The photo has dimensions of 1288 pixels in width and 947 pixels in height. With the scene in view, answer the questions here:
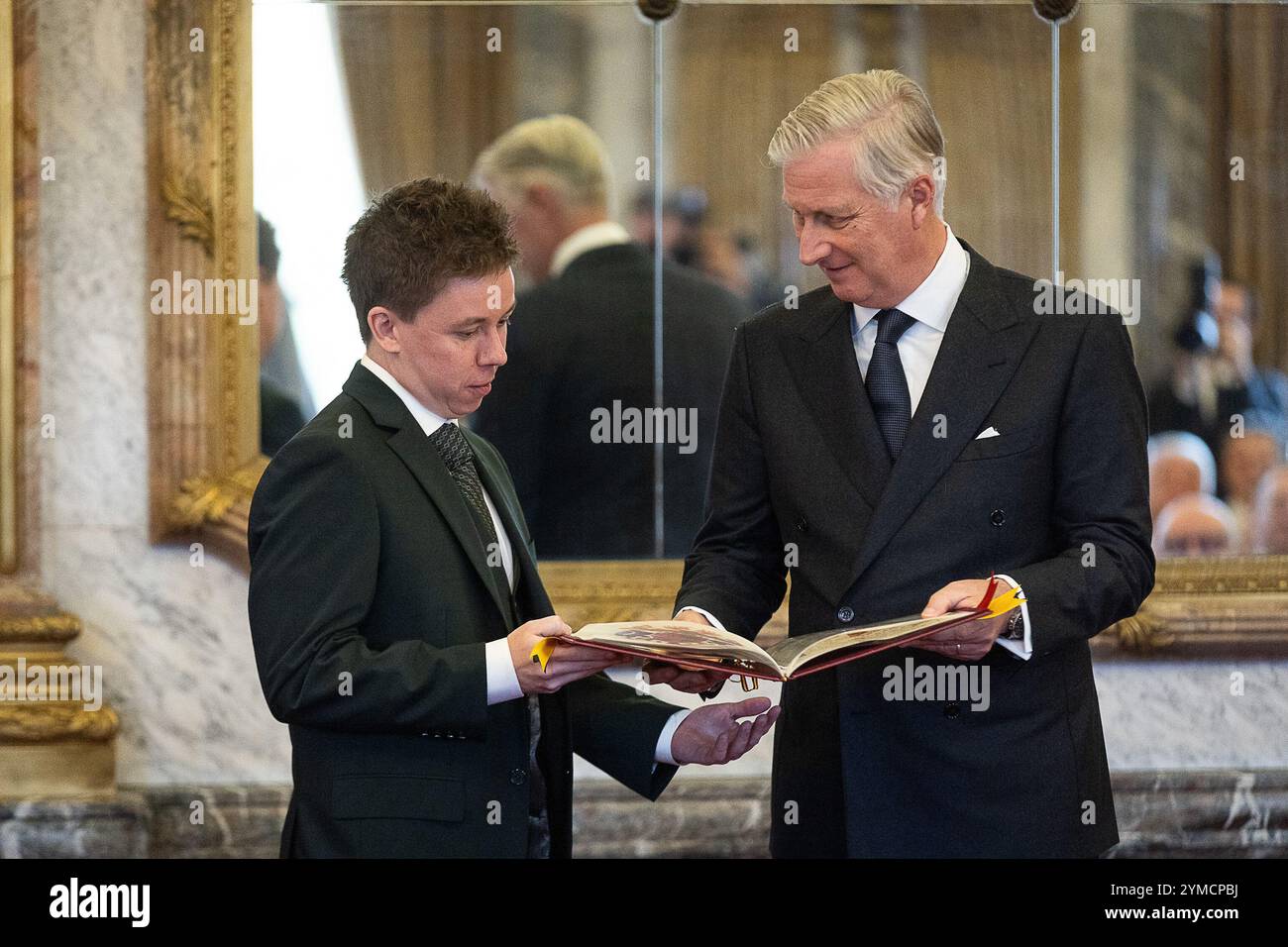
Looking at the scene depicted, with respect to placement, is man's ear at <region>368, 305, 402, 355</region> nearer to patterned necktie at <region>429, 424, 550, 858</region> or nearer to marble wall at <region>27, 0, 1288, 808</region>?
patterned necktie at <region>429, 424, 550, 858</region>

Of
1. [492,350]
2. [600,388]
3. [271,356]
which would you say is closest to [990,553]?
[492,350]

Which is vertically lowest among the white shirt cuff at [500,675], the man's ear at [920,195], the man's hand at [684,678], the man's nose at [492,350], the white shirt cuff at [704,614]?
the man's hand at [684,678]

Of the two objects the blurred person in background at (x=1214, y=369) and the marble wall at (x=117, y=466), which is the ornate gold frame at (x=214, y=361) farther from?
the blurred person in background at (x=1214, y=369)

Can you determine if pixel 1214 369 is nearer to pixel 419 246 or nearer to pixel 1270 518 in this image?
pixel 1270 518

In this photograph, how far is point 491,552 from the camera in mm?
2576

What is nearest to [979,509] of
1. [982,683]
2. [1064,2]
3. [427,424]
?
[982,683]

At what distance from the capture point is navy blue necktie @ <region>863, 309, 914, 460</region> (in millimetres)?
2656

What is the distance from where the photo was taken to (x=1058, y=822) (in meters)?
2.57

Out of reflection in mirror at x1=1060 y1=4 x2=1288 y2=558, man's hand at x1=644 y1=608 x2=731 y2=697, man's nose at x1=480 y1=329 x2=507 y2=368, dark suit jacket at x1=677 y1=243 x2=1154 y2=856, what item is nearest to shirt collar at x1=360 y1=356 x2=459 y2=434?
man's nose at x1=480 y1=329 x2=507 y2=368

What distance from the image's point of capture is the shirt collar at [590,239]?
4.79 m

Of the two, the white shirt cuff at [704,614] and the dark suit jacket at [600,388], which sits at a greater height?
the dark suit jacket at [600,388]

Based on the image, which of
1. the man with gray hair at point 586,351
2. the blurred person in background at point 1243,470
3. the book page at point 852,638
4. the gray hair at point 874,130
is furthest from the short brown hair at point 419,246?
the blurred person in background at point 1243,470

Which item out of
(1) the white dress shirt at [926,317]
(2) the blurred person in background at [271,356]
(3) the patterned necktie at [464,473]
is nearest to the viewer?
(3) the patterned necktie at [464,473]

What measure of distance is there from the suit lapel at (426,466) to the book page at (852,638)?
49cm
